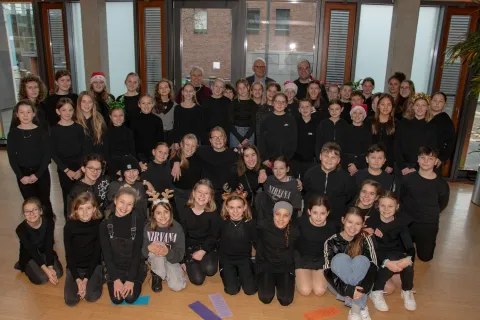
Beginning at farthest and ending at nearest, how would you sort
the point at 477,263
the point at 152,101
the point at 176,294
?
the point at 152,101 < the point at 477,263 < the point at 176,294

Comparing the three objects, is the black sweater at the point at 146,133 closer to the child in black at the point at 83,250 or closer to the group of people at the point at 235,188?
the group of people at the point at 235,188

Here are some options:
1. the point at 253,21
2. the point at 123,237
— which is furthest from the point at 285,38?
the point at 123,237

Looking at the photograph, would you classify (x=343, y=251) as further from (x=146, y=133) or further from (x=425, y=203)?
(x=146, y=133)

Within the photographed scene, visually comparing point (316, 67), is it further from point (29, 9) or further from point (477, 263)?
point (29, 9)

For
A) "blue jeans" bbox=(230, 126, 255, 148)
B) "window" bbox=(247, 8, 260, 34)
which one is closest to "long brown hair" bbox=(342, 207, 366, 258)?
"blue jeans" bbox=(230, 126, 255, 148)

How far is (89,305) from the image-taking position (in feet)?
10.2

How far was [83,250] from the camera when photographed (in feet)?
10.6

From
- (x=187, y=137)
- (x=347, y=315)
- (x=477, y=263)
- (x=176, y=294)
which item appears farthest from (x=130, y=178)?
(x=477, y=263)

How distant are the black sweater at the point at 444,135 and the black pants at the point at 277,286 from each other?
2.50 m

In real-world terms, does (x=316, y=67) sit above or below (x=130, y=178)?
above

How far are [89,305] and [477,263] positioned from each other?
147 inches

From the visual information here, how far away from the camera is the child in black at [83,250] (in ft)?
10.3

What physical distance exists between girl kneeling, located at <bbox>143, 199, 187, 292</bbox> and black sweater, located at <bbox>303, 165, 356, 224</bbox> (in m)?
1.40

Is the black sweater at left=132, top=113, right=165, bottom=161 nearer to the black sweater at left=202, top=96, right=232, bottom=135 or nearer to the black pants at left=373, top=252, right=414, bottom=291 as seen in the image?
the black sweater at left=202, top=96, right=232, bottom=135
